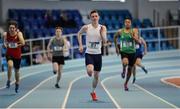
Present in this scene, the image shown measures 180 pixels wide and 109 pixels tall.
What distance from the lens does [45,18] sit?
2827cm

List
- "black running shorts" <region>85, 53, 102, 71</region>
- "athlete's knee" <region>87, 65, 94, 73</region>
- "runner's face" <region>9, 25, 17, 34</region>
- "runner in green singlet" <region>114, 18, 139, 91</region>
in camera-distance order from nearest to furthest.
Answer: "athlete's knee" <region>87, 65, 94, 73</region>, "black running shorts" <region>85, 53, 102, 71</region>, "runner's face" <region>9, 25, 17, 34</region>, "runner in green singlet" <region>114, 18, 139, 91</region>

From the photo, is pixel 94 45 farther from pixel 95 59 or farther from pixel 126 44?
pixel 126 44

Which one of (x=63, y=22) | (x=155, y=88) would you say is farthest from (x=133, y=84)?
(x=63, y=22)

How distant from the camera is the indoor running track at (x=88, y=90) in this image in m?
11.7

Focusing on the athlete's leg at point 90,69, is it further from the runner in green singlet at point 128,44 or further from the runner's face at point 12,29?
the runner's face at point 12,29

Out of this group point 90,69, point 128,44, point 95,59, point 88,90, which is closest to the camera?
point 90,69

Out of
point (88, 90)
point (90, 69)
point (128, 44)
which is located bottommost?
point (88, 90)

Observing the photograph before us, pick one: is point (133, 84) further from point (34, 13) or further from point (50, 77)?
point (34, 13)

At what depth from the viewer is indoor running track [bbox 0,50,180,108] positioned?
11.7m

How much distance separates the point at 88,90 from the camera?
49.6 feet

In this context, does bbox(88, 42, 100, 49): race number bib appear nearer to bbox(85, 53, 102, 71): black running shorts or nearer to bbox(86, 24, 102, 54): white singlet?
bbox(86, 24, 102, 54): white singlet

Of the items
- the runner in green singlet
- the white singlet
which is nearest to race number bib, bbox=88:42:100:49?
the white singlet

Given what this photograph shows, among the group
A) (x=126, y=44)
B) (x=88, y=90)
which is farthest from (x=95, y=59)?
(x=88, y=90)

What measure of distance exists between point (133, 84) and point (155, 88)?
1.43m
